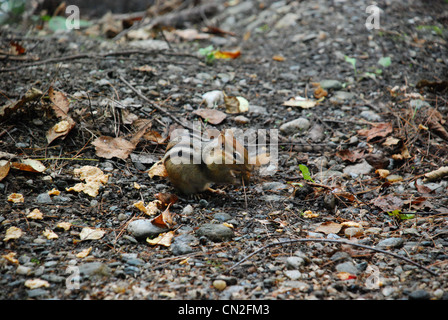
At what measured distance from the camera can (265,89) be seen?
4.62 meters

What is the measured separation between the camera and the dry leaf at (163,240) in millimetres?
2570

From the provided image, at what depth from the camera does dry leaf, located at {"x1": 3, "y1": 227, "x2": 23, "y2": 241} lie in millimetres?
2424

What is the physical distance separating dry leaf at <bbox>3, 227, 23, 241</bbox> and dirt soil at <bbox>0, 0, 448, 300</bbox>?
0.04 feet

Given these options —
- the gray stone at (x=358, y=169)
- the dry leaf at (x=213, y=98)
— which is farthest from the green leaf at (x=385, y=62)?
the dry leaf at (x=213, y=98)

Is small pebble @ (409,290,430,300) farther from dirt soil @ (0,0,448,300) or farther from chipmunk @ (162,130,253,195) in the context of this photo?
chipmunk @ (162,130,253,195)

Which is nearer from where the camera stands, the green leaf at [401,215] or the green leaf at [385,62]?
the green leaf at [401,215]

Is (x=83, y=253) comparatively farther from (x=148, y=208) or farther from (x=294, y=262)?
(x=294, y=262)

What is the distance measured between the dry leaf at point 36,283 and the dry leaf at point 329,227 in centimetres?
174

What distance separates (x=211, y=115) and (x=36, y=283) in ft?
7.73

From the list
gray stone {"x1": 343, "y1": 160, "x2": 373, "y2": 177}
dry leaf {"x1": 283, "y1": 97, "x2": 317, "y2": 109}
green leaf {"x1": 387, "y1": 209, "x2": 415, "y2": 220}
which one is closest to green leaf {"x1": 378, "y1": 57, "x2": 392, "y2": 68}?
dry leaf {"x1": 283, "y1": 97, "x2": 317, "y2": 109}

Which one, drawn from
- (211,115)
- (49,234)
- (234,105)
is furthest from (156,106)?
(49,234)

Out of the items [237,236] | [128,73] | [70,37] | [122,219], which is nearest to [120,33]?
[70,37]

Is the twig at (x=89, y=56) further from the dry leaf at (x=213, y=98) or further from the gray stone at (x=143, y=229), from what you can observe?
the gray stone at (x=143, y=229)

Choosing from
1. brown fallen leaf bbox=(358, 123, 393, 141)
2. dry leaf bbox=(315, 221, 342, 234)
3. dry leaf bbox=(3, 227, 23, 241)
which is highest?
dry leaf bbox=(3, 227, 23, 241)
